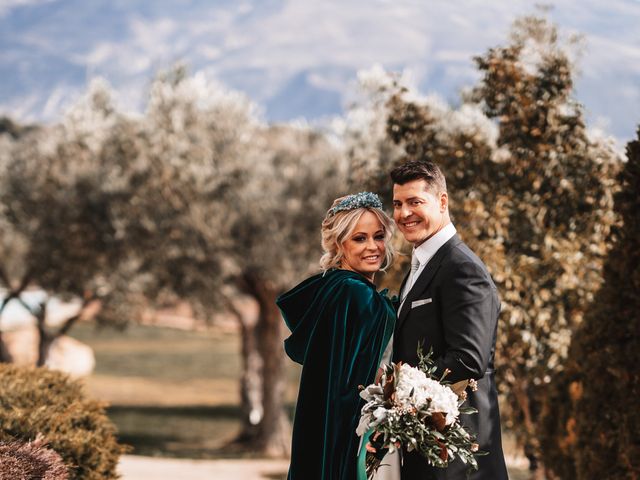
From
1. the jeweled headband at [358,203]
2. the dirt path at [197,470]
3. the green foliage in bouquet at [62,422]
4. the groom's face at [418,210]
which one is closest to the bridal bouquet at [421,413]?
the groom's face at [418,210]

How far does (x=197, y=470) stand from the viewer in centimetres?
1385

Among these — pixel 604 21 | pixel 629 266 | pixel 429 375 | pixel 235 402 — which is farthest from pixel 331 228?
pixel 235 402

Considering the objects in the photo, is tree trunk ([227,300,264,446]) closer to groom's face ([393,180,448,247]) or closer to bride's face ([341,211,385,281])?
bride's face ([341,211,385,281])

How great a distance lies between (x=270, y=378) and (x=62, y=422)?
13.8 metres

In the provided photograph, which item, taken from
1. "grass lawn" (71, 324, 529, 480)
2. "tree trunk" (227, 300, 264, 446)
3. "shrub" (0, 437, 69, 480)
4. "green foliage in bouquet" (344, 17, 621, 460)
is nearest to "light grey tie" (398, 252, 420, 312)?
"shrub" (0, 437, 69, 480)

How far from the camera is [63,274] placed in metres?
19.2

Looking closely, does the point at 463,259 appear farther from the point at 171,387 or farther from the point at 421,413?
the point at 171,387

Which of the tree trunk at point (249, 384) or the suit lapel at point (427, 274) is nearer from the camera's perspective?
the suit lapel at point (427, 274)

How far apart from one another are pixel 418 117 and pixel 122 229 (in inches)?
396

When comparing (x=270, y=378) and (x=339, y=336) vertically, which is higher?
(x=339, y=336)

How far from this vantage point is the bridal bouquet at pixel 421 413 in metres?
3.52

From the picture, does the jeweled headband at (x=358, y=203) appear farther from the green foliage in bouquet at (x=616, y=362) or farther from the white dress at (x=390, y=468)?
the green foliage in bouquet at (x=616, y=362)

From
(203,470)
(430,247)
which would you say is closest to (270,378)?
(203,470)

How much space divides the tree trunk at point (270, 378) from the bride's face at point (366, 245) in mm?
14441
